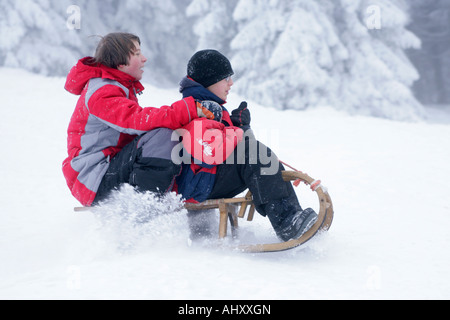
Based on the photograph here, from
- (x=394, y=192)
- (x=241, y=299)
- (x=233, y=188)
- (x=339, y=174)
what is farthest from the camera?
(x=339, y=174)

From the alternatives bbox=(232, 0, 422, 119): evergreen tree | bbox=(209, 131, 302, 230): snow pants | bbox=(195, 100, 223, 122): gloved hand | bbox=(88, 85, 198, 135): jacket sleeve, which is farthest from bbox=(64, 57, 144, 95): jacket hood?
bbox=(232, 0, 422, 119): evergreen tree

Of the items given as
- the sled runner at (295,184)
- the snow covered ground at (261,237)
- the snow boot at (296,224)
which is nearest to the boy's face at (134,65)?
the snow covered ground at (261,237)

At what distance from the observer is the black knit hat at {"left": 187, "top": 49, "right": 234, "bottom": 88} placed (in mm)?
2658

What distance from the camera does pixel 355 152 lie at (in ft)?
18.8

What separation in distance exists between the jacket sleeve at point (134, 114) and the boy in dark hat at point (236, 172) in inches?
3.9

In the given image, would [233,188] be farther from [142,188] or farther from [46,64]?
[46,64]

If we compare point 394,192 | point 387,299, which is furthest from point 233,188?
point 394,192

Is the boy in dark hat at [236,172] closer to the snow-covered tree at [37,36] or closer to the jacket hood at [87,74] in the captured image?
the jacket hood at [87,74]

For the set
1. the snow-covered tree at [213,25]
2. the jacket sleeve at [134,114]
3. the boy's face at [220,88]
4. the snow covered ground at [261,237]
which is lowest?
the snow covered ground at [261,237]

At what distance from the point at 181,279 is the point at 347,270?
88 cm

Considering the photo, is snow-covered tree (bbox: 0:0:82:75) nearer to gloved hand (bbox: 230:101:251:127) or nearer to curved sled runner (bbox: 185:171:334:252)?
gloved hand (bbox: 230:101:251:127)

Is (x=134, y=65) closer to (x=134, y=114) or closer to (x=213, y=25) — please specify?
(x=134, y=114)

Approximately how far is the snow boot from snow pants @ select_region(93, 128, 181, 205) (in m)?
0.66

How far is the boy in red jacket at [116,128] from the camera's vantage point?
2324 mm
